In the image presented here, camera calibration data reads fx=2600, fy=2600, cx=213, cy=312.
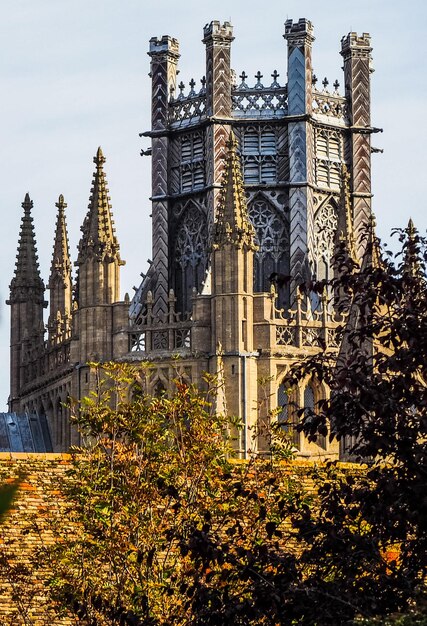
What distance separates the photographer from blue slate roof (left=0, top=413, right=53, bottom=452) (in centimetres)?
8388

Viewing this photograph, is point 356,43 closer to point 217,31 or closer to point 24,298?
point 217,31

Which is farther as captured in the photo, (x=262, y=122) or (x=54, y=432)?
(x=262, y=122)

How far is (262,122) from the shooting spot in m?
93.5

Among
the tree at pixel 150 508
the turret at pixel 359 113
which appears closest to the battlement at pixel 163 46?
the turret at pixel 359 113

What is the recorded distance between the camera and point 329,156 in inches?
→ 3706

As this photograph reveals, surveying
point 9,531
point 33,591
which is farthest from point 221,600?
point 9,531

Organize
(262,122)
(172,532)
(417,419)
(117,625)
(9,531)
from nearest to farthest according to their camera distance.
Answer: (417,419) → (172,532) → (117,625) → (9,531) → (262,122)

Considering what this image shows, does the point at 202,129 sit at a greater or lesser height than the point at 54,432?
greater

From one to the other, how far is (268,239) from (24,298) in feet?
29.4

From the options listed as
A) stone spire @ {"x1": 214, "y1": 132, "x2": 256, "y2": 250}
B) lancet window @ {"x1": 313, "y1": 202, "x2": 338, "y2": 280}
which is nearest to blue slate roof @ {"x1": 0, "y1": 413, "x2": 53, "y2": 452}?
stone spire @ {"x1": 214, "y1": 132, "x2": 256, "y2": 250}

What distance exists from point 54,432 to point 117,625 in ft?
158

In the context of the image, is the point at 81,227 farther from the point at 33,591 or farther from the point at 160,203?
the point at 33,591

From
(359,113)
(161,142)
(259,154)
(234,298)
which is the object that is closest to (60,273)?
(161,142)

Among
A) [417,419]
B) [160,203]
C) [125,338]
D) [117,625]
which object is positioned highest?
[160,203]
